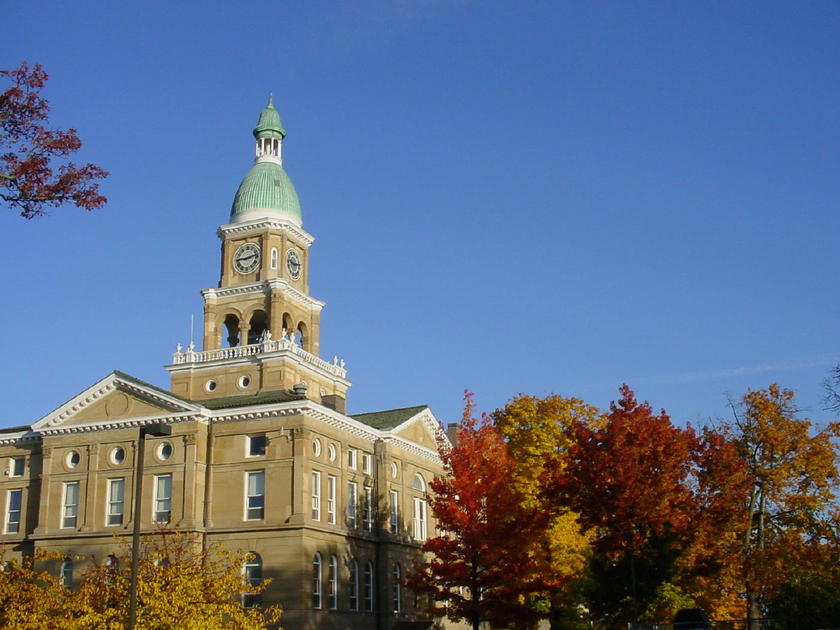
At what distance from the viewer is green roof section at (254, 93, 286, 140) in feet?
233

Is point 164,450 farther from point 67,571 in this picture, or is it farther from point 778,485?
point 778,485

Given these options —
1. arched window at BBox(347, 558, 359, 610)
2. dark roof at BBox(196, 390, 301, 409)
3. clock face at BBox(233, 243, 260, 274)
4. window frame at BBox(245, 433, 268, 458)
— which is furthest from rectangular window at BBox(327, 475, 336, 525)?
clock face at BBox(233, 243, 260, 274)

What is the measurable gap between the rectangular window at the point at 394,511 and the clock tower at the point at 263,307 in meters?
6.67

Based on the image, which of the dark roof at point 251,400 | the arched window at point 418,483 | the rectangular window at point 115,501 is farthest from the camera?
the arched window at point 418,483

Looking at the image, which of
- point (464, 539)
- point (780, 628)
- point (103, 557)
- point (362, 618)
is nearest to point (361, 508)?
point (362, 618)

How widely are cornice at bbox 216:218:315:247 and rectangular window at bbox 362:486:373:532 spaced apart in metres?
18.3

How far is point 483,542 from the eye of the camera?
1992 inches

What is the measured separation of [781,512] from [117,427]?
3708 cm

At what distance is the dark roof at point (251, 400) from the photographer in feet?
188

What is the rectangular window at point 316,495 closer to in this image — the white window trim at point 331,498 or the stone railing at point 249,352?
→ the white window trim at point 331,498

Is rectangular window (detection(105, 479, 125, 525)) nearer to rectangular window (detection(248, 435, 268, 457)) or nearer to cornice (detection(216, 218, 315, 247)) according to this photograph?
rectangular window (detection(248, 435, 268, 457))

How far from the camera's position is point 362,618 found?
5862cm

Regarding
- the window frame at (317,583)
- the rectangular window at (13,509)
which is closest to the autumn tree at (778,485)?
the window frame at (317,583)

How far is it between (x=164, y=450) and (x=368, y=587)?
48.3ft
